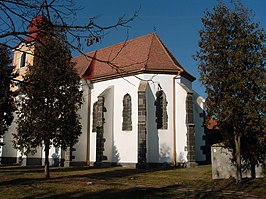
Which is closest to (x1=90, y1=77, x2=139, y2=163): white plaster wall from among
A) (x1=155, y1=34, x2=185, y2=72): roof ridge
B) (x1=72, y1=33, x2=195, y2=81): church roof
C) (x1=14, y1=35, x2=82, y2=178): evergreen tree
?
(x1=72, y1=33, x2=195, y2=81): church roof

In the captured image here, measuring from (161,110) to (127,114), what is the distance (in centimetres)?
259

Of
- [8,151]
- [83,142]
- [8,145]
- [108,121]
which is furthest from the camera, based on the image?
[8,145]

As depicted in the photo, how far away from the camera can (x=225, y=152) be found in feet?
45.8

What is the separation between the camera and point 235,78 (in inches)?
478

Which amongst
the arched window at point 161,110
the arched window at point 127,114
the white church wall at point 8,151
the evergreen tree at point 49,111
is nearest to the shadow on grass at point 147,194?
the evergreen tree at point 49,111

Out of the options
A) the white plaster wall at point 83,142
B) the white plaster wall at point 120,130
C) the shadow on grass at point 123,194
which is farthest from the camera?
the white plaster wall at point 83,142

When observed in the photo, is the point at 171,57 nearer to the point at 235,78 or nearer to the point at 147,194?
the point at 235,78

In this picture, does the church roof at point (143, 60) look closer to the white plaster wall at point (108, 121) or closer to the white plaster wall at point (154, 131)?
the white plaster wall at point (154, 131)

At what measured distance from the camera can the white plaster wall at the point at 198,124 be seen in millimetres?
23594

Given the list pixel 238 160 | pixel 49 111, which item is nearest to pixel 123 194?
pixel 238 160

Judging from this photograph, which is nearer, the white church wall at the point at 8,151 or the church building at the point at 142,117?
the church building at the point at 142,117

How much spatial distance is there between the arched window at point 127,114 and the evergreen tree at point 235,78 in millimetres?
10522

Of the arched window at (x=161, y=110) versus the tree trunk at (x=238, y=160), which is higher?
the arched window at (x=161, y=110)

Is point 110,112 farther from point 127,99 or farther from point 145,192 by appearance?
point 145,192
